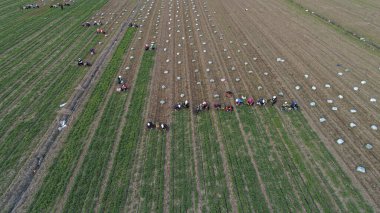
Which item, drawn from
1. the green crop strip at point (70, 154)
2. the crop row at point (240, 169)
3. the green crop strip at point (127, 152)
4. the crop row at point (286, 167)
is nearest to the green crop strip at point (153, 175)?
the green crop strip at point (127, 152)

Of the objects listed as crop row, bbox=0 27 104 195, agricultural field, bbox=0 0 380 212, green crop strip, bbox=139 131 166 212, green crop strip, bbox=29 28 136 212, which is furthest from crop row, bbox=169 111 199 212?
crop row, bbox=0 27 104 195

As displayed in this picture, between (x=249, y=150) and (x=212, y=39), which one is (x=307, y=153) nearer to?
(x=249, y=150)

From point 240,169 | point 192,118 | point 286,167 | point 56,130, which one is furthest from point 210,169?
point 56,130

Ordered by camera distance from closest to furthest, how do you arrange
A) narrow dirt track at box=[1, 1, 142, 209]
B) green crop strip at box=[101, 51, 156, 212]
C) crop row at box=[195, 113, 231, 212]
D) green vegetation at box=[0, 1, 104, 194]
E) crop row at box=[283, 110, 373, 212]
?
1. crop row at box=[283, 110, 373, 212]
2. crop row at box=[195, 113, 231, 212]
3. green crop strip at box=[101, 51, 156, 212]
4. narrow dirt track at box=[1, 1, 142, 209]
5. green vegetation at box=[0, 1, 104, 194]

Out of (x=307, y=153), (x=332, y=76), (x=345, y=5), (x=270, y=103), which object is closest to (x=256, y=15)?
(x=345, y=5)

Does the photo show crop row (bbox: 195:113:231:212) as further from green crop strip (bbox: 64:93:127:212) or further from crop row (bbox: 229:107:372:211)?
green crop strip (bbox: 64:93:127:212)

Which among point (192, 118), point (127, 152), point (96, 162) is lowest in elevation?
point (96, 162)

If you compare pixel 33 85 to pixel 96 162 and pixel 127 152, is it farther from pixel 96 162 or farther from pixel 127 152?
pixel 127 152
